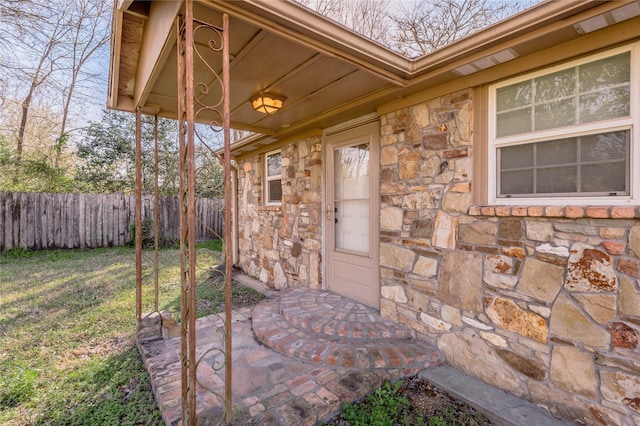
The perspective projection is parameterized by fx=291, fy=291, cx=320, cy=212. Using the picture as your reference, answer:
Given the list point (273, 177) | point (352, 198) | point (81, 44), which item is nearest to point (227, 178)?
point (352, 198)

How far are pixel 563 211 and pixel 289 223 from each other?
3.19m

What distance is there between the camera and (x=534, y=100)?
1935mm

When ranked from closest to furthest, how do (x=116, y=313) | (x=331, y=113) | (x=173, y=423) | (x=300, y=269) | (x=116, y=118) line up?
(x=173, y=423), (x=331, y=113), (x=116, y=313), (x=300, y=269), (x=116, y=118)

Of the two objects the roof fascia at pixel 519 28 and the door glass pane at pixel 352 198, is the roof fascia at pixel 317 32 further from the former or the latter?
the door glass pane at pixel 352 198

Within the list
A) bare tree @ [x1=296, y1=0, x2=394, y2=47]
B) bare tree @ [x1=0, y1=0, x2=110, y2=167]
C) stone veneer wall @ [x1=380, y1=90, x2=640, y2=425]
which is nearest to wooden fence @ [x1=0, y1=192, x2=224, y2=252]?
bare tree @ [x1=0, y1=0, x2=110, y2=167]

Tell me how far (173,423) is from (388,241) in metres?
2.07

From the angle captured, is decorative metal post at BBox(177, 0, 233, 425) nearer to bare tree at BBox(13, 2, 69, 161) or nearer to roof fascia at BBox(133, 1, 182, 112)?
roof fascia at BBox(133, 1, 182, 112)

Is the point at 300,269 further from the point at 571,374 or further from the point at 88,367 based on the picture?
the point at 571,374

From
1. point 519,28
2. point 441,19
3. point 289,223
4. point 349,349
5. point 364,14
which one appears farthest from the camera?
point 364,14

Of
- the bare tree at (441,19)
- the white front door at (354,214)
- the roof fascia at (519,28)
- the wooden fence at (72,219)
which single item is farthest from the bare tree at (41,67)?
the roof fascia at (519,28)

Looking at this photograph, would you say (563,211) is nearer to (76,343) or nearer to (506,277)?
(506,277)

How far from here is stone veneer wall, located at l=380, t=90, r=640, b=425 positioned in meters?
1.57

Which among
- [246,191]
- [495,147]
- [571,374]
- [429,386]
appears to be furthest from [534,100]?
[246,191]

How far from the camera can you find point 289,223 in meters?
4.27
